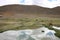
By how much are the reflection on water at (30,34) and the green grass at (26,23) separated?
5cm

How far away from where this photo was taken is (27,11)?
1458 mm

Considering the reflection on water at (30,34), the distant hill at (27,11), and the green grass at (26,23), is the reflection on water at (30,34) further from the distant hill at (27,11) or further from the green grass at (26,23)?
the distant hill at (27,11)

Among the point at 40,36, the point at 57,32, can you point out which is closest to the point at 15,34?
the point at 40,36

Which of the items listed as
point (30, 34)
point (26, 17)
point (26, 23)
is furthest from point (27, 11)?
point (30, 34)

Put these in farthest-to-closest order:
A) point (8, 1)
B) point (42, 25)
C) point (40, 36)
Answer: point (8, 1) → point (42, 25) → point (40, 36)

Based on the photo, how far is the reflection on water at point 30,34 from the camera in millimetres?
1116

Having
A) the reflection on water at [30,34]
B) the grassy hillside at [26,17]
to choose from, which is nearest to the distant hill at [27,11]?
the grassy hillside at [26,17]

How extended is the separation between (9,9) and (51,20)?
43 cm

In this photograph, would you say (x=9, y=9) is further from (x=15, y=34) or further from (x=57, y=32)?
(x=57, y=32)

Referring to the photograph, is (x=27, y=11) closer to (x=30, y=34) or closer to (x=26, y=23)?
(x=26, y=23)

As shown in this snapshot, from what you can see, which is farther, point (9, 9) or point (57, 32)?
point (9, 9)

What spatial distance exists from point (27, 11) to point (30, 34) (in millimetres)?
359

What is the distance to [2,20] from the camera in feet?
4.45

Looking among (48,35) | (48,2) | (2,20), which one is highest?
(48,2)
